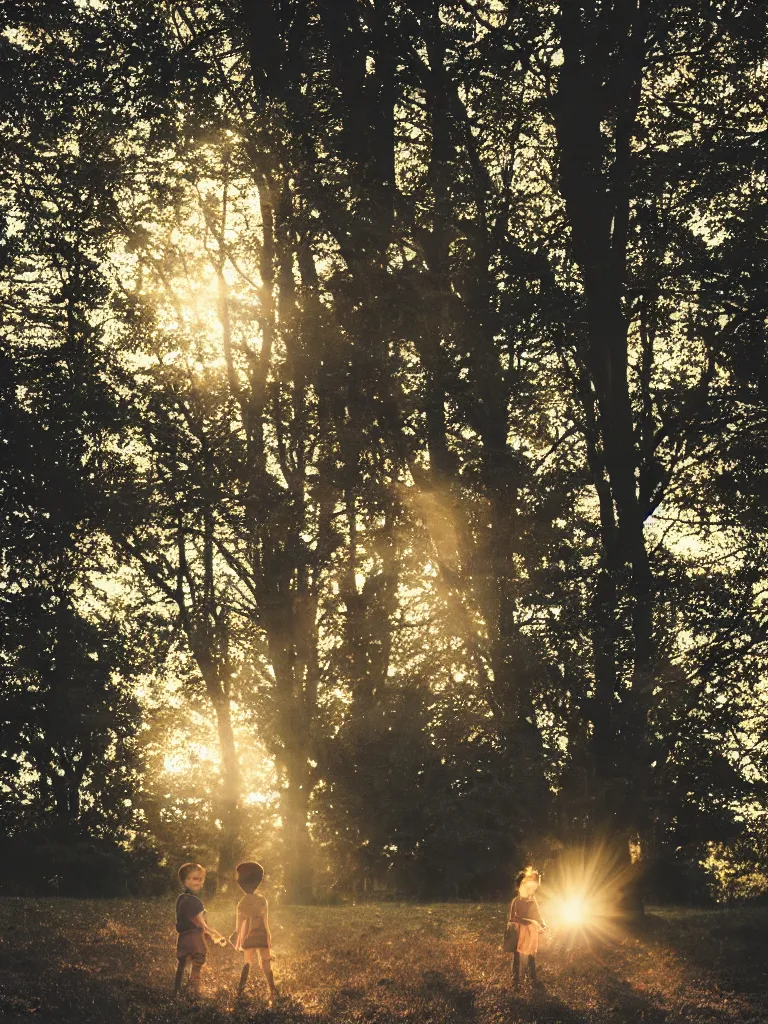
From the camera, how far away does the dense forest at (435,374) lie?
19.1 meters

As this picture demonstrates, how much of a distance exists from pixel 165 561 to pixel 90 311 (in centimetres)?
731

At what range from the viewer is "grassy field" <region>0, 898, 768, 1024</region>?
1158 cm

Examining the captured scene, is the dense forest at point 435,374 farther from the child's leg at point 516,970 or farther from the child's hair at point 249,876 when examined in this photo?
the child's hair at point 249,876

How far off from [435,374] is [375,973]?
402 inches

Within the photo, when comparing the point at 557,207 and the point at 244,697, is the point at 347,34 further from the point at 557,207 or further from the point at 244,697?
the point at 244,697

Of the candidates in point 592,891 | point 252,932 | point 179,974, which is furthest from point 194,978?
point 592,891

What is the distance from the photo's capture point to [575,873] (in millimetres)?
21312

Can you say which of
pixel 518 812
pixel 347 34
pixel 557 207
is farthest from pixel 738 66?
pixel 518 812

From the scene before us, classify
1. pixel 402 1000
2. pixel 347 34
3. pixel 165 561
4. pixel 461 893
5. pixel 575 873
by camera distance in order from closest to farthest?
1. pixel 402 1000
2. pixel 347 34
3. pixel 575 873
4. pixel 165 561
5. pixel 461 893

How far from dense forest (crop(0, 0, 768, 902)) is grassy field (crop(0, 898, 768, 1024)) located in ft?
10.3

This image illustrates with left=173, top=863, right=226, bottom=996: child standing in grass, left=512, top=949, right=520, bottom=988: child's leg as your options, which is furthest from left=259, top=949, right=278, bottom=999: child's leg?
left=512, top=949, right=520, bottom=988: child's leg

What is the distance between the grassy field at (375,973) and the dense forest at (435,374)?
314 cm

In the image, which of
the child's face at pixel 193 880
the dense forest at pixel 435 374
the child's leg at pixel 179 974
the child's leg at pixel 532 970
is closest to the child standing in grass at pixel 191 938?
the child's leg at pixel 179 974

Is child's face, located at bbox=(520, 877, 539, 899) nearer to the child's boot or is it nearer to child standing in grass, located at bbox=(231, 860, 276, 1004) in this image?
child standing in grass, located at bbox=(231, 860, 276, 1004)
